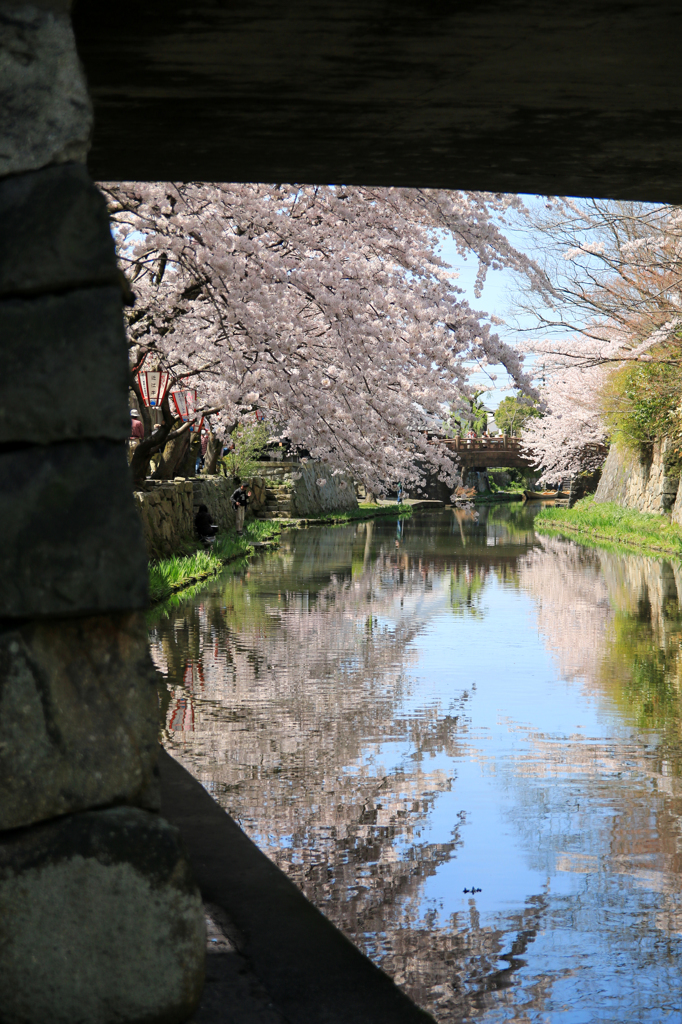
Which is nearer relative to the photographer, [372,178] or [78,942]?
[78,942]

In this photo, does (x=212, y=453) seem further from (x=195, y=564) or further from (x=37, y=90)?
(x=37, y=90)

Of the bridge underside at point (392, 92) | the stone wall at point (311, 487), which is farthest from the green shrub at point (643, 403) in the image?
the bridge underside at point (392, 92)

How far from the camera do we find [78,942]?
2670 millimetres

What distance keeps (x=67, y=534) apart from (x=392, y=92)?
7.90 ft

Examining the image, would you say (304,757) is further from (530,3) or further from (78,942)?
(530,3)

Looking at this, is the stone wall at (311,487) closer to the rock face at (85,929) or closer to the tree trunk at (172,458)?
the tree trunk at (172,458)

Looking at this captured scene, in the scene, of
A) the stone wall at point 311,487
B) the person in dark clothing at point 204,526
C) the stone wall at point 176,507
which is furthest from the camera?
the stone wall at point 311,487

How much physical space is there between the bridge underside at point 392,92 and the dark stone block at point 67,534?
158 centimetres

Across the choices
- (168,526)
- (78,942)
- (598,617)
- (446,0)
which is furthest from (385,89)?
(168,526)

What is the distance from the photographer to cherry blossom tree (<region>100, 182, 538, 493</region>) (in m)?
9.62

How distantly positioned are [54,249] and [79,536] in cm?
76

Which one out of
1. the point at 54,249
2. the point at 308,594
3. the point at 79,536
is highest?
the point at 54,249

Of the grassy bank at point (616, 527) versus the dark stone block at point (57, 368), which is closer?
the dark stone block at point (57, 368)

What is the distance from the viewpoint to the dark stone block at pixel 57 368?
274 centimetres
